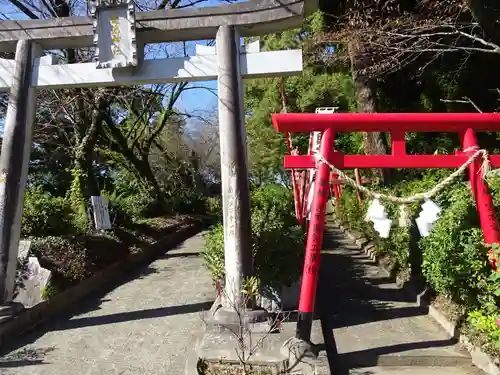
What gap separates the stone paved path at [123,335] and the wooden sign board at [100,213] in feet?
7.73

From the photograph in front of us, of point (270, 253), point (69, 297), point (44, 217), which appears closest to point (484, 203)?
point (270, 253)

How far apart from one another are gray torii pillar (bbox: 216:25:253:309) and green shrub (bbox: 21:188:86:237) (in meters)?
5.23

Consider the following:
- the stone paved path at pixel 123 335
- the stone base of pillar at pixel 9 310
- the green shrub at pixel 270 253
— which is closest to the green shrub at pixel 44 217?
the stone paved path at pixel 123 335

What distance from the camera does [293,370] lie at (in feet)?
16.1

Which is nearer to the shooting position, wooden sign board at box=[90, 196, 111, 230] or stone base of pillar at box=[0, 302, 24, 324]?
stone base of pillar at box=[0, 302, 24, 324]

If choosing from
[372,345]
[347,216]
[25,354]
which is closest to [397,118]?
[372,345]

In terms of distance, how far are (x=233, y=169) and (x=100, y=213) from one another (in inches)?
265

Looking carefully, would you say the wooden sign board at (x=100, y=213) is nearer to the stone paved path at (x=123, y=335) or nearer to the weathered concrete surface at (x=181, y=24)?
the stone paved path at (x=123, y=335)

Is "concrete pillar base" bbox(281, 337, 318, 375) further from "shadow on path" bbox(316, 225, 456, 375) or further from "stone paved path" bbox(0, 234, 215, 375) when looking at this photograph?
"stone paved path" bbox(0, 234, 215, 375)

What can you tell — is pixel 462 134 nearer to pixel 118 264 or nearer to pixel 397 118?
pixel 397 118

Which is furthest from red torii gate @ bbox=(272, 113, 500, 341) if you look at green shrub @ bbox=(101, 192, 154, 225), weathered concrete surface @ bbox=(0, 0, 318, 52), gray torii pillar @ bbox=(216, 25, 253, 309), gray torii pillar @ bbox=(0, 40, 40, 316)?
green shrub @ bbox=(101, 192, 154, 225)

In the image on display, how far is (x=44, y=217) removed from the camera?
9594 millimetres

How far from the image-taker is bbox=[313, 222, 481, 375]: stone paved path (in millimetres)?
5520

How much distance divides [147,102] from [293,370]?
1653cm
